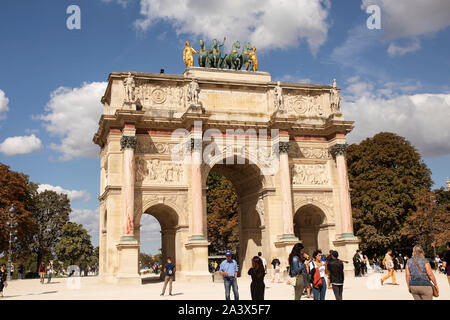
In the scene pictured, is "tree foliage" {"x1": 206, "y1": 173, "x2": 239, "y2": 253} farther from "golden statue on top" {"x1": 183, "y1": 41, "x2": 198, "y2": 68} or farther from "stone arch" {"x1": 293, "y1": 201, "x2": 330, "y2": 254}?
"golden statue on top" {"x1": 183, "y1": 41, "x2": 198, "y2": 68}

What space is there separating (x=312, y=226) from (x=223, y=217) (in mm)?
17319

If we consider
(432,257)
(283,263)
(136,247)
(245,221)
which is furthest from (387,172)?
(136,247)

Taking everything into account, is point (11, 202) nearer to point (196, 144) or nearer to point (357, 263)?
point (196, 144)

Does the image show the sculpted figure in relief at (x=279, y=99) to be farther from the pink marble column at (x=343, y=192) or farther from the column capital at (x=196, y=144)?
the column capital at (x=196, y=144)

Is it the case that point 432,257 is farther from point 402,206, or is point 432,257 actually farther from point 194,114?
point 194,114

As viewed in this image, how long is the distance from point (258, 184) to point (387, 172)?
16678 millimetres

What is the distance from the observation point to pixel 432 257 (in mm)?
49812

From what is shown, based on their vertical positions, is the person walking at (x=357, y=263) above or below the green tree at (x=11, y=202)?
below

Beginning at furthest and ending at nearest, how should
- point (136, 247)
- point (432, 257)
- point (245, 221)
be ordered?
point (432, 257)
point (245, 221)
point (136, 247)

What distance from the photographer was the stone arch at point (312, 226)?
113 feet

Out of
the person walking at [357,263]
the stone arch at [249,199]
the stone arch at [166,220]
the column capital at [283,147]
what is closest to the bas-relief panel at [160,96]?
the stone arch at [249,199]

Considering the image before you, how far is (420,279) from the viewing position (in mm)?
9008

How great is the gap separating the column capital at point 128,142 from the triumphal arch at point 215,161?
0.21 feet
